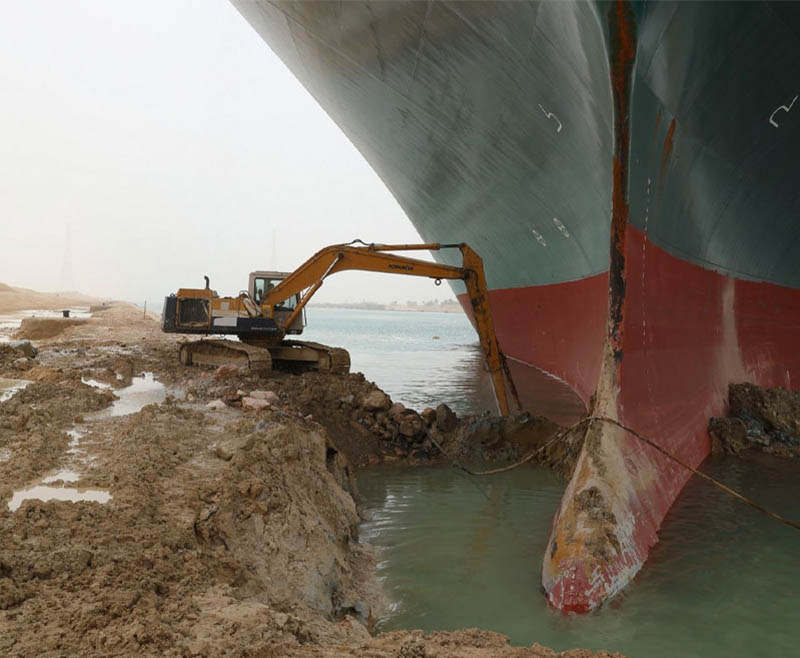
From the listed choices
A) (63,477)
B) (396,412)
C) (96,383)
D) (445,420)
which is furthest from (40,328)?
(63,477)

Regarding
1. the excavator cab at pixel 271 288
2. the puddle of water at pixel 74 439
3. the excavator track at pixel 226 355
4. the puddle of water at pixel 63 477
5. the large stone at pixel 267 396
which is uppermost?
the excavator cab at pixel 271 288

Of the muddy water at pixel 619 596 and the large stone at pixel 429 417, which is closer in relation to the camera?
the muddy water at pixel 619 596

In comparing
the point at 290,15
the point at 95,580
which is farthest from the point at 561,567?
the point at 290,15

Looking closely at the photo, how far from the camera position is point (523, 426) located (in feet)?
24.5

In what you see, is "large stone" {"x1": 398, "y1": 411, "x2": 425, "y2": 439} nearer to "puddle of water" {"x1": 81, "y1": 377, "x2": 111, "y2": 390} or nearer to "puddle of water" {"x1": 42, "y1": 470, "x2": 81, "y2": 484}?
"puddle of water" {"x1": 81, "y1": 377, "x2": 111, "y2": 390}

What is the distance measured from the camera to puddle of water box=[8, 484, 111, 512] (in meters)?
3.43

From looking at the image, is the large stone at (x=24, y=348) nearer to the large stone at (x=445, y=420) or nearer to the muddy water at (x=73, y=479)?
the muddy water at (x=73, y=479)

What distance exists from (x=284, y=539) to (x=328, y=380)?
200 inches

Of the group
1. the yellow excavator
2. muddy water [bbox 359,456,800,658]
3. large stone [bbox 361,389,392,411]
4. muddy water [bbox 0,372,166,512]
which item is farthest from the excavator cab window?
muddy water [bbox 359,456,800,658]

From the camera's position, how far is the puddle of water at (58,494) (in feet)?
11.2

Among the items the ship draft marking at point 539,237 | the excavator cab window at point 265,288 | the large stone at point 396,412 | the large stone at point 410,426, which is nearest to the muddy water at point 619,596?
the large stone at point 410,426

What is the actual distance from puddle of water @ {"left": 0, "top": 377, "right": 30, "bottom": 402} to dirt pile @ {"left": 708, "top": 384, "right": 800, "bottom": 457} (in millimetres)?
8467

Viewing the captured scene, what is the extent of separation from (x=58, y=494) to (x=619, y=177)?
4.88 metres

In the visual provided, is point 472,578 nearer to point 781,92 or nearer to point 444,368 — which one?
point 781,92
